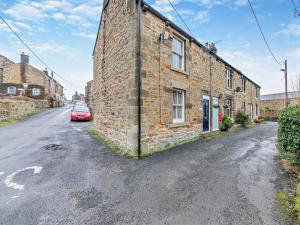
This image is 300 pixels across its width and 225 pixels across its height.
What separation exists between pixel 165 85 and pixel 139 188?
16.3ft

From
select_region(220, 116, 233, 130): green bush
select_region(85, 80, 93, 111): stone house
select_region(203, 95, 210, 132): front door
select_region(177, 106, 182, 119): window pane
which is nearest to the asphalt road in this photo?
select_region(177, 106, 182, 119): window pane

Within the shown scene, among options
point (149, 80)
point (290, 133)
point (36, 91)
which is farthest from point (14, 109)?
point (290, 133)

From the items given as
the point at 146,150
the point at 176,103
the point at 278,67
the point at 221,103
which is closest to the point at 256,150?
the point at 176,103

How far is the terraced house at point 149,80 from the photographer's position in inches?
264

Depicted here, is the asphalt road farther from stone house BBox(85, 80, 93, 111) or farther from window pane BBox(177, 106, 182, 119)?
stone house BBox(85, 80, 93, 111)

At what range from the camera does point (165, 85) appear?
780cm

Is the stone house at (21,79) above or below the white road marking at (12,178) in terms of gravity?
above

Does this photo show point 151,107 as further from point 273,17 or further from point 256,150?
point 273,17

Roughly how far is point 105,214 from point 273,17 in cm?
1208

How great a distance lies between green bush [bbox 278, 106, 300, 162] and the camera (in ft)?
15.9

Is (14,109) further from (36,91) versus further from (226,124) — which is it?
(226,124)

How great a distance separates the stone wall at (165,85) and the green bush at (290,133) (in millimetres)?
4197

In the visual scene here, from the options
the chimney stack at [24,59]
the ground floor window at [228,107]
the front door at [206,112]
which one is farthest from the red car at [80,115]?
the chimney stack at [24,59]

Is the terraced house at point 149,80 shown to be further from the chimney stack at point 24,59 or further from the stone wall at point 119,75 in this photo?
the chimney stack at point 24,59
